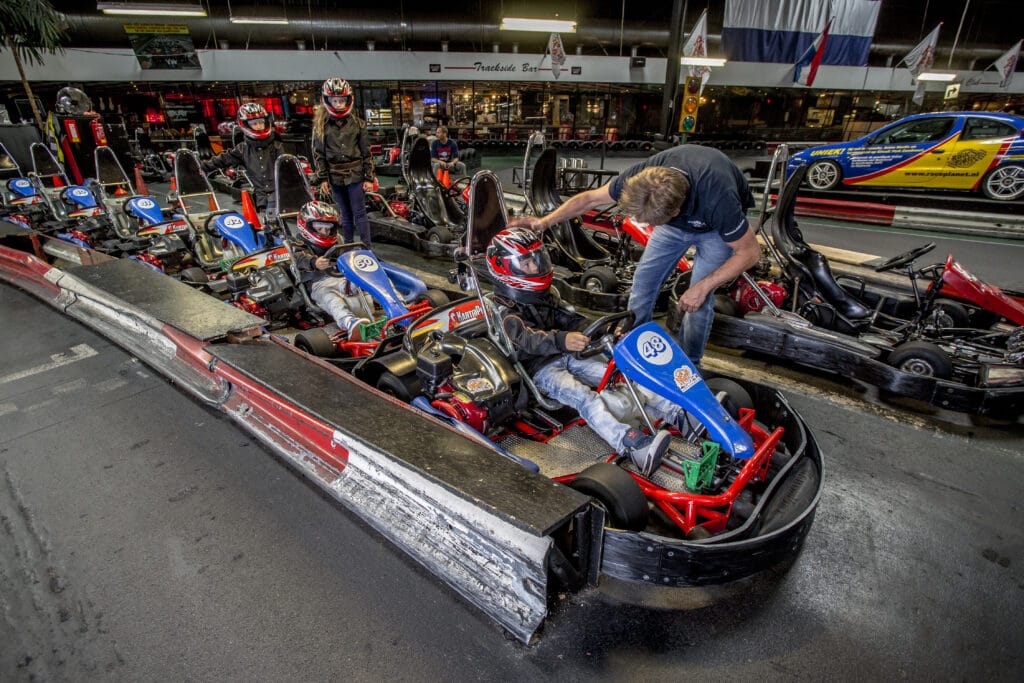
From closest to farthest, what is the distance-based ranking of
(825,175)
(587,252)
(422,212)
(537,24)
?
(587,252) → (422,212) → (825,175) → (537,24)

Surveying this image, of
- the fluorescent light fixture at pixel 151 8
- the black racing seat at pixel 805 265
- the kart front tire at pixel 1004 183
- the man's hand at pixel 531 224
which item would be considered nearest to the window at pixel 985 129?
the kart front tire at pixel 1004 183

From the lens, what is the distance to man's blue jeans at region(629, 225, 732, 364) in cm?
313

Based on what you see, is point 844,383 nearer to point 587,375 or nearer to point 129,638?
point 587,375

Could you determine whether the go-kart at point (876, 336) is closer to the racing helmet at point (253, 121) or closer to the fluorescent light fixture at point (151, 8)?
the racing helmet at point (253, 121)

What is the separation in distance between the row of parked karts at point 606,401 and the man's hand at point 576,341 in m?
0.05

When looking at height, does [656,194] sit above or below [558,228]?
above

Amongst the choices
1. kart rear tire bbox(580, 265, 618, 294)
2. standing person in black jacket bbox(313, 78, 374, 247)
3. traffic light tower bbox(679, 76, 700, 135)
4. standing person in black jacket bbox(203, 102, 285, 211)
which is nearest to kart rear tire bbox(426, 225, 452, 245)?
standing person in black jacket bbox(313, 78, 374, 247)

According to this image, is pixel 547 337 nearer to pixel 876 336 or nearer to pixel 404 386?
pixel 404 386

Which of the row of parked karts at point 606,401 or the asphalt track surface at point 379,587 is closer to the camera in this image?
the asphalt track surface at point 379,587

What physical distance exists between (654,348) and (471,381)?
846 mm

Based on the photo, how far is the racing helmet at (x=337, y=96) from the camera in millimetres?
5465

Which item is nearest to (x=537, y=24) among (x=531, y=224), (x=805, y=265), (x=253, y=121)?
(x=253, y=121)

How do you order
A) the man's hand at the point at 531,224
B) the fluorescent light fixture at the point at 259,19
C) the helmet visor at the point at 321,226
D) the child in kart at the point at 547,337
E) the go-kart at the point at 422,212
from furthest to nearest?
1. the fluorescent light fixture at the point at 259,19
2. the go-kart at the point at 422,212
3. the helmet visor at the point at 321,226
4. the man's hand at the point at 531,224
5. the child in kart at the point at 547,337

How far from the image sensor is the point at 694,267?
129 inches
